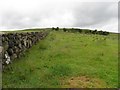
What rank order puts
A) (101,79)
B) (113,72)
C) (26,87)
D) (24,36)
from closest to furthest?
(26,87) → (101,79) → (113,72) → (24,36)

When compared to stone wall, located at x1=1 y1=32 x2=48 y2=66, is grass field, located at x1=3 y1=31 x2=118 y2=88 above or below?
below

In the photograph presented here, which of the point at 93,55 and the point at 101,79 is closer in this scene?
the point at 101,79

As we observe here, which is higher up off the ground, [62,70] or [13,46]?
[13,46]

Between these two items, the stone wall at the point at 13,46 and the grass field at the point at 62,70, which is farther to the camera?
the stone wall at the point at 13,46

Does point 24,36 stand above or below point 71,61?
above

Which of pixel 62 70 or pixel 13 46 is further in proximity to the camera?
pixel 13 46

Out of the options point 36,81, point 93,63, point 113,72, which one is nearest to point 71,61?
point 93,63

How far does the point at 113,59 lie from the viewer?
32.2 m

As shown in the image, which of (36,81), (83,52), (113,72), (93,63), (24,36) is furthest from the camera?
(83,52)

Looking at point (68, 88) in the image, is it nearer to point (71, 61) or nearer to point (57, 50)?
point (71, 61)

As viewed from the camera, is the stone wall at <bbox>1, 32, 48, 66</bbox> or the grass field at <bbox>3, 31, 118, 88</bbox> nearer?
the grass field at <bbox>3, 31, 118, 88</bbox>

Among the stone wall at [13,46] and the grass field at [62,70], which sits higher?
the stone wall at [13,46]

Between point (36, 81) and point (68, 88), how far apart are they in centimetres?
256

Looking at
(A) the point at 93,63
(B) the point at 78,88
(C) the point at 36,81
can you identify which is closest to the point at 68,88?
(B) the point at 78,88
